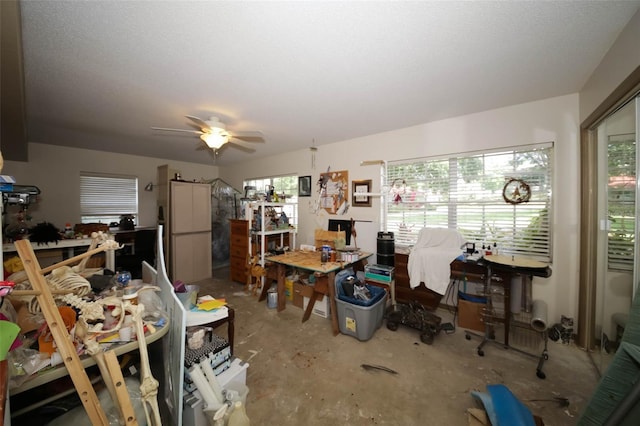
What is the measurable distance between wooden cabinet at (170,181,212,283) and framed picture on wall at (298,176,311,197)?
6.03 feet

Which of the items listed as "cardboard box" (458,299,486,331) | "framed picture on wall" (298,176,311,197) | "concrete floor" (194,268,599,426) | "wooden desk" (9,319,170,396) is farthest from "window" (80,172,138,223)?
"cardboard box" (458,299,486,331)

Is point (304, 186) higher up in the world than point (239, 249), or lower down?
higher up

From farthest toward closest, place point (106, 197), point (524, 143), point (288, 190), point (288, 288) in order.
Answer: point (288, 190) → point (106, 197) → point (288, 288) → point (524, 143)

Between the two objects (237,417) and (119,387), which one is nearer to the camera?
(119,387)

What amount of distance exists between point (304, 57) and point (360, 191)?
2.23m

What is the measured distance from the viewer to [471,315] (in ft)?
8.27

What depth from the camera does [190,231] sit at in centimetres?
417

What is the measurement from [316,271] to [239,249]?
2.11 meters

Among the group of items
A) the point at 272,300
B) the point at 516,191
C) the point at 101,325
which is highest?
the point at 516,191

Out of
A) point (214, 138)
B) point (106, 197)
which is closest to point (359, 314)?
point (214, 138)

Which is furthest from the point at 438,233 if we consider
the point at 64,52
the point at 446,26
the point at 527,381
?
the point at 64,52

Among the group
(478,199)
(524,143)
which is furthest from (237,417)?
(524,143)

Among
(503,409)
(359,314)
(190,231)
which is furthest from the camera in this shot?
(190,231)

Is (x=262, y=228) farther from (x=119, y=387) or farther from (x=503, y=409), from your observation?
(x=503, y=409)
